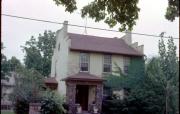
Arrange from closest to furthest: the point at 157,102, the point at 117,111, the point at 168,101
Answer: the point at 168,101, the point at 157,102, the point at 117,111

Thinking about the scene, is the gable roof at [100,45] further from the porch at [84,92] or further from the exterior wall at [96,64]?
the porch at [84,92]

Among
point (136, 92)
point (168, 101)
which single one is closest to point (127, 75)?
point (136, 92)

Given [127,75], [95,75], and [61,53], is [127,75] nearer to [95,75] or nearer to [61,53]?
[95,75]

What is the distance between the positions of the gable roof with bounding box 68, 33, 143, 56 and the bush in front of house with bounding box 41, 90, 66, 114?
868 cm

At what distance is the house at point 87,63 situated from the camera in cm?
2966

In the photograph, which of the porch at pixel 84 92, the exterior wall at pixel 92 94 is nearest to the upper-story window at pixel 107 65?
the porch at pixel 84 92

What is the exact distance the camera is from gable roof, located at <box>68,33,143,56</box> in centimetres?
3211

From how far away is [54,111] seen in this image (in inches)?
906

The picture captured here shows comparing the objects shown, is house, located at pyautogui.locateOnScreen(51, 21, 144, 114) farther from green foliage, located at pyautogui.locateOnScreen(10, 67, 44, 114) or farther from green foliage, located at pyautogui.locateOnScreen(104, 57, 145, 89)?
green foliage, located at pyautogui.locateOnScreen(10, 67, 44, 114)

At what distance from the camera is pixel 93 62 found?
32.2m

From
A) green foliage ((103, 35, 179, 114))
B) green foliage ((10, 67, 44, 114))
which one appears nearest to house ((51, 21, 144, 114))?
green foliage ((103, 35, 179, 114))

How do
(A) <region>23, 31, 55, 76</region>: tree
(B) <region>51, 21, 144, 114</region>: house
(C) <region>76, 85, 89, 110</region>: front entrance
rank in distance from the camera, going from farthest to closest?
(A) <region>23, 31, 55, 76</region>: tree
(C) <region>76, 85, 89, 110</region>: front entrance
(B) <region>51, 21, 144, 114</region>: house

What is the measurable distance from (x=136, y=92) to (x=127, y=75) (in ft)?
7.19

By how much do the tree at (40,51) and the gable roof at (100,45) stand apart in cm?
1691
